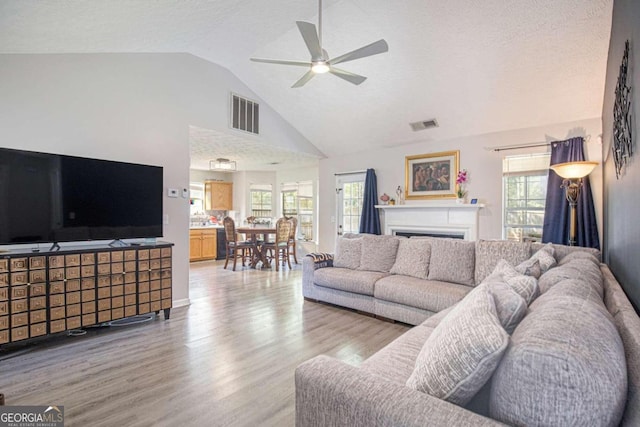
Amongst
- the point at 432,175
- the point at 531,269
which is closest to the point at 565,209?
the point at 432,175

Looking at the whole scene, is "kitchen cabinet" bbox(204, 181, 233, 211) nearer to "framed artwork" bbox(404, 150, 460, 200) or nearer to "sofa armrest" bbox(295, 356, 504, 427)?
"framed artwork" bbox(404, 150, 460, 200)

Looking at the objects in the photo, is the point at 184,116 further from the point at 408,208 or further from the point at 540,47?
the point at 540,47

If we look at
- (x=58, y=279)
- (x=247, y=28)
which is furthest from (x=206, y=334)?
(x=247, y=28)

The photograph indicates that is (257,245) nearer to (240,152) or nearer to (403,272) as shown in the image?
(240,152)

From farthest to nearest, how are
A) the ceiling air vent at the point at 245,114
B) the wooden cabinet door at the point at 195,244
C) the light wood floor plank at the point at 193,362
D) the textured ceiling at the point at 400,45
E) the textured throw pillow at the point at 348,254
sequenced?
1. the wooden cabinet door at the point at 195,244
2. the ceiling air vent at the point at 245,114
3. the textured throw pillow at the point at 348,254
4. the textured ceiling at the point at 400,45
5. the light wood floor plank at the point at 193,362

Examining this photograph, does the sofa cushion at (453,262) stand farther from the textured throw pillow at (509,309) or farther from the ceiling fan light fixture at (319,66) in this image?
the ceiling fan light fixture at (319,66)

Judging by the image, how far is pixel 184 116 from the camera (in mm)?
4090

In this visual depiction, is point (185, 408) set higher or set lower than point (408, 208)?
lower

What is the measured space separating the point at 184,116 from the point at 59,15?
1666 millimetres

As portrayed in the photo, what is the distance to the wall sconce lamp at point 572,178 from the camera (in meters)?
3.43

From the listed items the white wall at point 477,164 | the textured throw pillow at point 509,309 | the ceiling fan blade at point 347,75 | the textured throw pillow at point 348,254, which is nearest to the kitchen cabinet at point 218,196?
the white wall at point 477,164

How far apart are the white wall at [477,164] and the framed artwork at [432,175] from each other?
0.10 meters

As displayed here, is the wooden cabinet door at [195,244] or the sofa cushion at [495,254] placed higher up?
the sofa cushion at [495,254]

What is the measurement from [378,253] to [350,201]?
2.69m
